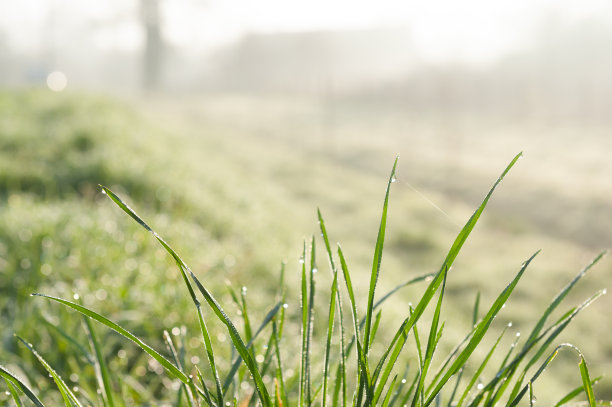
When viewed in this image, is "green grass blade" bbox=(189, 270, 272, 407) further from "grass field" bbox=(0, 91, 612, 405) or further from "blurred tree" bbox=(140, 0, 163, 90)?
"blurred tree" bbox=(140, 0, 163, 90)

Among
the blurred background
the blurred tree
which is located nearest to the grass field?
the blurred background

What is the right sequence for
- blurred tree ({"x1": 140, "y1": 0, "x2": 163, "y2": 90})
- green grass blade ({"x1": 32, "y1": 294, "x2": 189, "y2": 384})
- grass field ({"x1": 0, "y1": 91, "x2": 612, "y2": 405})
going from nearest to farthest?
1. green grass blade ({"x1": 32, "y1": 294, "x2": 189, "y2": 384})
2. grass field ({"x1": 0, "y1": 91, "x2": 612, "y2": 405})
3. blurred tree ({"x1": 140, "y1": 0, "x2": 163, "y2": 90})

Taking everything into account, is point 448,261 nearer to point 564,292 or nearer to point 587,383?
point 564,292

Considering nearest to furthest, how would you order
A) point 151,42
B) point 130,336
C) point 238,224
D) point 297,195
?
point 130,336, point 238,224, point 297,195, point 151,42

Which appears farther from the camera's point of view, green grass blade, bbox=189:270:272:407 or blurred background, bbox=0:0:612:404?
blurred background, bbox=0:0:612:404

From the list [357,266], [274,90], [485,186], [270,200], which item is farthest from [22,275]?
[274,90]

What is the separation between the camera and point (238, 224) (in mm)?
4773

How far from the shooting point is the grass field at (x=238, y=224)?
Result: 2535 mm

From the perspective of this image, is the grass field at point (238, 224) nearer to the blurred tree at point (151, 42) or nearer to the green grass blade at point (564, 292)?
the green grass blade at point (564, 292)

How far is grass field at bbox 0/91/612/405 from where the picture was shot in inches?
99.8

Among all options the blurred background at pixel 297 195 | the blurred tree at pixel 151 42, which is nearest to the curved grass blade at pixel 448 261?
the blurred background at pixel 297 195

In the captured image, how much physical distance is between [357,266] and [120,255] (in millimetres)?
2557

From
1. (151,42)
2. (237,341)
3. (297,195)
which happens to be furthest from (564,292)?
(151,42)

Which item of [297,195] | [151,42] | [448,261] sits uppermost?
[151,42]
